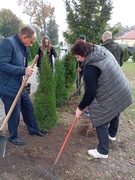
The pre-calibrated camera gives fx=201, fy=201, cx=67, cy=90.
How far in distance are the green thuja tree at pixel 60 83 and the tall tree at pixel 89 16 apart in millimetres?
2425

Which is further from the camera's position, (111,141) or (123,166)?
(111,141)

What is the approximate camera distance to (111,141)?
3430 millimetres

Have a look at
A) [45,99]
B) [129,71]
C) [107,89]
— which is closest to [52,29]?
[129,71]

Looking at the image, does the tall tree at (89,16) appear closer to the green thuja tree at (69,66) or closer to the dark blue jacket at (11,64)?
the green thuja tree at (69,66)

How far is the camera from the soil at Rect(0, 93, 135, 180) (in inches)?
→ 102

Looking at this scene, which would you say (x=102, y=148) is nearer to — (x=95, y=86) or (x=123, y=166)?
(x=123, y=166)

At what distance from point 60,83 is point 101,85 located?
260 centimetres

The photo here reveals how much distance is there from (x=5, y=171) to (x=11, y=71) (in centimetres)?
129

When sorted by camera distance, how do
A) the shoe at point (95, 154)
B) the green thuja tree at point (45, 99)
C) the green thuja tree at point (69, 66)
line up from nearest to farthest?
1. the shoe at point (95, 154)
2. the green thuja tree at point (45, 99)
3. the green thuja tree at point (69, 66)

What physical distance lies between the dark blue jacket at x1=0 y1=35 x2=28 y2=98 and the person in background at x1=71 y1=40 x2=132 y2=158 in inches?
31.2

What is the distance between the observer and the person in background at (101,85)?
2336 millimetres

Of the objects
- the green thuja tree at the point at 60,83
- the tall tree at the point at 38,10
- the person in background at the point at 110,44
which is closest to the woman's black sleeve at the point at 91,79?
the person in background at the point at 110,44

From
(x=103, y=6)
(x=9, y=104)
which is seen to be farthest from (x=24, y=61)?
(x=103, y=6)

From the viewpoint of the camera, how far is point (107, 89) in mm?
2492
